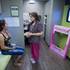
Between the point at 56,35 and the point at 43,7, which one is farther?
the point at 43,7

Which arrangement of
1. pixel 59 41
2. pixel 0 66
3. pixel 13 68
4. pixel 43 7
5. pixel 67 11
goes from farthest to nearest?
pixel 43 7 → pixel 59 41 → pixel 67 11 → pixel 13 68 → pixel 0 66

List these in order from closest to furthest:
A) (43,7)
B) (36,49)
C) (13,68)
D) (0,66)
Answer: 1. (0,66)
2. (13,68)
3. (36,49)
4. (43,7)

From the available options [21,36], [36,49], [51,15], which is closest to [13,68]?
[36,49]

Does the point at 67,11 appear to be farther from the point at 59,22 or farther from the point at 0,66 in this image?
the point at 0,66

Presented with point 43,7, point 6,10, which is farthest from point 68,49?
point 43,7

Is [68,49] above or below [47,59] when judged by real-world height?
above

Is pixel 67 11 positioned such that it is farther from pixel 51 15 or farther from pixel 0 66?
pixel 0 66

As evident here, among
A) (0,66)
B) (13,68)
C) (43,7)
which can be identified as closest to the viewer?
(0,66)

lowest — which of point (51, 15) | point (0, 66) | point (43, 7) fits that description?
point (0, 66)

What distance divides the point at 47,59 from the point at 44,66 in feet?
1.49

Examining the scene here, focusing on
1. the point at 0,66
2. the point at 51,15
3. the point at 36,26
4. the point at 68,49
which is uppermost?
the point at 51,15

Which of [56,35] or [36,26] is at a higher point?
[36,26]

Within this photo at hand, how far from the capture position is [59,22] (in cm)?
400

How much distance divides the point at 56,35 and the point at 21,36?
4.44 ft
